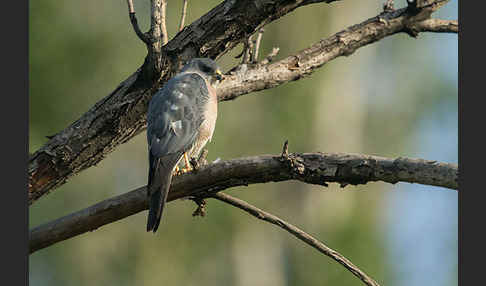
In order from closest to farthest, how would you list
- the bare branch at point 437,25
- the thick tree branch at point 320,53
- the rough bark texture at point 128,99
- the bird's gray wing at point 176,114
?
1. the rough bark texture at point 128,99
2. the bird's gray wing at point 176,114
3. the thick tree branch at point 320,53
4. the bare branch at point 437,25

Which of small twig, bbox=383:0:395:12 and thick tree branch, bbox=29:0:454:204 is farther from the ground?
small twig, bbox=383:0:395:12

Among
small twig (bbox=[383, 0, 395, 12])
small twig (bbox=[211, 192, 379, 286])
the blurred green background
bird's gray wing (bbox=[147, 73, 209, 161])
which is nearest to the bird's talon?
small twig (bbox=[211, 192, 379, 286])

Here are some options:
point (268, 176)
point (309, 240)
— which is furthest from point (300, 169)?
point (309, 240)

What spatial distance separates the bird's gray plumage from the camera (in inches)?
144

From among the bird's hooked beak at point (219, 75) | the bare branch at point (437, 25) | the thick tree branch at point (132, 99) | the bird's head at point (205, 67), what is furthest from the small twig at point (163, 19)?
the bare branch at point (437, 25)

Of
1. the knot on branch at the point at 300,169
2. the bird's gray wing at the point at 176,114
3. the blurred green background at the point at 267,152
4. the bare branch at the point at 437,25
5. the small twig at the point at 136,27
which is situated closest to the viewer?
the knot on branch at the point at 300,169

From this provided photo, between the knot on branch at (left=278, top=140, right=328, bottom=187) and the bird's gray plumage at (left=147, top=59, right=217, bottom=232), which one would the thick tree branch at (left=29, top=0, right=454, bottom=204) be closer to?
the bird's gray plumage at (left=147, top=59, right=217, bottom=232)

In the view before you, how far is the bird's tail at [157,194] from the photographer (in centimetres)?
358

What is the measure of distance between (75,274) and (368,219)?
7805mm

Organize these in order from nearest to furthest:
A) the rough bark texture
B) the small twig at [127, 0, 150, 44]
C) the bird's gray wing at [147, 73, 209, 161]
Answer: the small twig at [127, 0, 150, 44]
the rough bark texture
the bird's gray wing at [147, 73, 209, 161]

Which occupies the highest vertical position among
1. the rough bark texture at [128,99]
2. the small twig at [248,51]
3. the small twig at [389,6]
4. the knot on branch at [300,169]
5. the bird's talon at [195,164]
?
the small twig at [389,6]

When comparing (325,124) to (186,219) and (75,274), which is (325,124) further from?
(75,274)

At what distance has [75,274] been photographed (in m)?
15.1

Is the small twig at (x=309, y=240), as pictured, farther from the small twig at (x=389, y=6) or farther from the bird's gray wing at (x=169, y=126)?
the small twig at (x=389, y=6)
